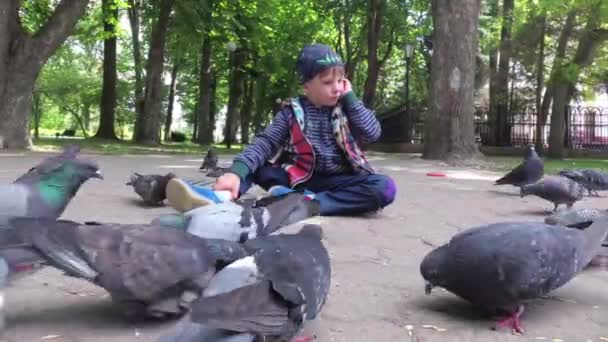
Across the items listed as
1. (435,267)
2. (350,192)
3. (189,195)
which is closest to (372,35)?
(350,192)

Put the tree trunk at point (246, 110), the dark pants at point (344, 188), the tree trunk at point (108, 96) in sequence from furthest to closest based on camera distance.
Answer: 1. the tree trunk at point (246, 110)
2. the tree trunk at point (108, 96)
3. the dark pants at point (344, 188)

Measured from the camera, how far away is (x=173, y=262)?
2.02 meters

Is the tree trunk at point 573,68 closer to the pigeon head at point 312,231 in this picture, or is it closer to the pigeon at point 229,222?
the pigeon at point 229,222

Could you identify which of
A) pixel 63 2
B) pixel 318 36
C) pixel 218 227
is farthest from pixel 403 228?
pixel 318 36

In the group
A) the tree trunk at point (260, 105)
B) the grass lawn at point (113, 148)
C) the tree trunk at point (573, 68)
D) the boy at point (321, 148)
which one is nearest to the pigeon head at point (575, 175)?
the boy at point (321, 148)

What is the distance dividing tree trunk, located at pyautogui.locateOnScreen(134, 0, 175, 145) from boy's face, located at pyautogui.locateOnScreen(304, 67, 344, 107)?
16043mm

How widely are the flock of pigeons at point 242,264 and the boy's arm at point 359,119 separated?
6.14 feet

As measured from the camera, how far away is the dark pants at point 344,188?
15.3ft

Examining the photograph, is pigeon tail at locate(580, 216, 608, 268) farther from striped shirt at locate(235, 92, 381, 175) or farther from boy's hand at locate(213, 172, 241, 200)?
striped shirt at locate(235, 92, 381, 175)

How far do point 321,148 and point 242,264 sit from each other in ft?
8.96

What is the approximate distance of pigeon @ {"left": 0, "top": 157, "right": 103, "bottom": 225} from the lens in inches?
113

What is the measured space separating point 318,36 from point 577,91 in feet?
41.8

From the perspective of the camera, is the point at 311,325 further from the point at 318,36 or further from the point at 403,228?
the point at 318,36

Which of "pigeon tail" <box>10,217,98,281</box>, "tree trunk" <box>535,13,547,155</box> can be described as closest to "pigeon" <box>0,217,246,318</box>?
"pigeon tail" <box>10,217,98,281</box>
